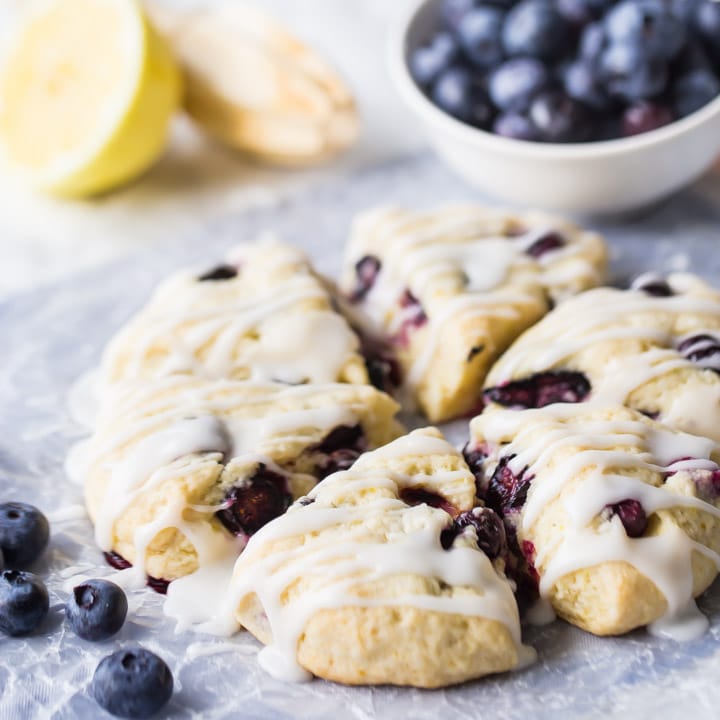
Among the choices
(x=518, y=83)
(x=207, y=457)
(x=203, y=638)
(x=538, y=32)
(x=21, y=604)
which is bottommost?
(x=203, y=638)

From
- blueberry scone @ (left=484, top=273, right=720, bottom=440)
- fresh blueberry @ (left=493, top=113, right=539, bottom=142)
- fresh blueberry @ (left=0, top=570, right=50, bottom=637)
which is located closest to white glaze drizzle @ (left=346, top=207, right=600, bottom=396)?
blueberry scone @ (left=484, top=273, right=720, bottom=440)

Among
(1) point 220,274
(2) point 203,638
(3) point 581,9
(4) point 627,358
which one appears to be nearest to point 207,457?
A: (2) point 203,638

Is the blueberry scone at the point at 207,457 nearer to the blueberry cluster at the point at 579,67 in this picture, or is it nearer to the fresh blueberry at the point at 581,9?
the blueberry cluster at the point at 579,67

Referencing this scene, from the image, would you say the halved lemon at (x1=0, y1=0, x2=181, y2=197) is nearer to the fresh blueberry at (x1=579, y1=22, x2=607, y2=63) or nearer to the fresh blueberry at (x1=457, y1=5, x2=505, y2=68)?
the fresh blueberry at (x1=457, y1=5, x2=505, y2=68)

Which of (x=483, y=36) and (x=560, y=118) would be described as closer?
(x=560, y=118)

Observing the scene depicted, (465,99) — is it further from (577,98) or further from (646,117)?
(646,117)

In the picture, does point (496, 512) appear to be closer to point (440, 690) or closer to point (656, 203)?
point (440, 690)

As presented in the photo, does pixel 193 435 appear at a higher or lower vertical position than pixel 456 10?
lower
